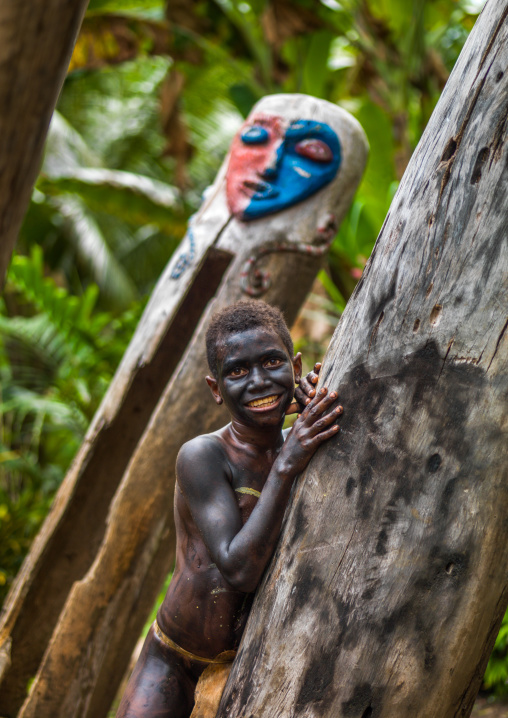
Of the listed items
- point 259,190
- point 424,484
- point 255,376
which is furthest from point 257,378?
point 259,190

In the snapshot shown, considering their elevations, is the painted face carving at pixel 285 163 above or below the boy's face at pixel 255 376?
above

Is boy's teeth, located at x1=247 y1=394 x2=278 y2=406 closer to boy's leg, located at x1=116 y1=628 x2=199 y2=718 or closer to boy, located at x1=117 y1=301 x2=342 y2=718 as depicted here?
boy, located at x1=117 y1=301 x2=342 y2=718

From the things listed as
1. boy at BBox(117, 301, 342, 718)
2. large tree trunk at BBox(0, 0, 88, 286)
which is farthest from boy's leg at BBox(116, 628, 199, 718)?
large tree trunk at BBox(0, 0, 88, 286)

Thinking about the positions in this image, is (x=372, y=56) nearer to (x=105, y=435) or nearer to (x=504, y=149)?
(x=105, y=435)

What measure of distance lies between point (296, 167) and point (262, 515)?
6.82 feet

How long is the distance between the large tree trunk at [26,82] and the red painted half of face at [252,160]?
7.02ft

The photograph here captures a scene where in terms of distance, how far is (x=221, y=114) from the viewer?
1126cm

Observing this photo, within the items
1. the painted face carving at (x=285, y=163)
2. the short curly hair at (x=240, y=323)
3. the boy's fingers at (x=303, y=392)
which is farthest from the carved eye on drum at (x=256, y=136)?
the boy's fingers at (x=303, y=392)

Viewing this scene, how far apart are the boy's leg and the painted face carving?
6.72 feet

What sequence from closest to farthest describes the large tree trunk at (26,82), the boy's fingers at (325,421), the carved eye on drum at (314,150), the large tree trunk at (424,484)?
the large tree trunk at (26,82), the large tree trunk at (424,484), the boy's fingers at (325,421), the carved eye on drum at (314,150)

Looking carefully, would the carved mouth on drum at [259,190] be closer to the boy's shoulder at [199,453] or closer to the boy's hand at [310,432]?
the boy's shoulder at [199,453]

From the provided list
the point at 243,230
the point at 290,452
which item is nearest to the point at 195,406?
the point at 243,230

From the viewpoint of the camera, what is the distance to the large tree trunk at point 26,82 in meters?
1.02

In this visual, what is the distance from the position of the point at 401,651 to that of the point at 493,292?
2.53ft
